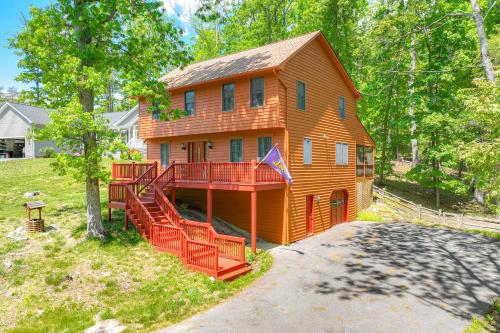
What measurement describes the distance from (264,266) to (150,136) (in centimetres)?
1313

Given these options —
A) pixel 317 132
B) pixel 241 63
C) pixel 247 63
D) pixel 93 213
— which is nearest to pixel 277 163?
pixel 317 132

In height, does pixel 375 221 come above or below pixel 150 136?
below

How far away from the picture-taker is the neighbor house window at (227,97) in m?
18.7

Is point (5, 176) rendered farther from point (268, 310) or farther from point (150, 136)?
point (268, 310)

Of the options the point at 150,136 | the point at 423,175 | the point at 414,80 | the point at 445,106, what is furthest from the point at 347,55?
the point at 150,136

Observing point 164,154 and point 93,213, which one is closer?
point 93,213

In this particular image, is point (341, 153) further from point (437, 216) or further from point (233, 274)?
point (233, 274)

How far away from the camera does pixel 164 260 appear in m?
13.2

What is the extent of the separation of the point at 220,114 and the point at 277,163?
491 cm

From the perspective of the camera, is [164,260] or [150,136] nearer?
[164,260]

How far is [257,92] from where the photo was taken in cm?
1769

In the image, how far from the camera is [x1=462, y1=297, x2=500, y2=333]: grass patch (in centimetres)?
861

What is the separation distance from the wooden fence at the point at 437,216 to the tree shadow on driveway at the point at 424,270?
146 inches

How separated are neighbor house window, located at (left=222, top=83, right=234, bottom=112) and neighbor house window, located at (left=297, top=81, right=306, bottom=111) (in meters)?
3.69
